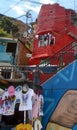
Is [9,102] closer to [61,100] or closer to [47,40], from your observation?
[61,100]

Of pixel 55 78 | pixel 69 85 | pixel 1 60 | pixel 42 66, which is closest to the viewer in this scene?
pixel 69 85

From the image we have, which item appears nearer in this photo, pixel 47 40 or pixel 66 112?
pixel 66 112

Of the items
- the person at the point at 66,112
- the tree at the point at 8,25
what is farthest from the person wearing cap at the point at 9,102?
the tree at the point at 8,25

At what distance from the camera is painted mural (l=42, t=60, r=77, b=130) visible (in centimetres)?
854

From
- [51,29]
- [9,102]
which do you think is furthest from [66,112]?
[51,29]

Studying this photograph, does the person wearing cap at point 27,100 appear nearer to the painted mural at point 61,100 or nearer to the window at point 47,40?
the painted mural at point 61,100

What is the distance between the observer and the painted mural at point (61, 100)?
8539mm

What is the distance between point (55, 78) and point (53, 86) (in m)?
0.25

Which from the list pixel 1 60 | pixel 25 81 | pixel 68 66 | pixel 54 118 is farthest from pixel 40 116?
pixel 1 60

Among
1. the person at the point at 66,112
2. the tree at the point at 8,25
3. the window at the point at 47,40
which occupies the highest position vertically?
the person at the point at 66,112

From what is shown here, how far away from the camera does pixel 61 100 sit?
8930 mm

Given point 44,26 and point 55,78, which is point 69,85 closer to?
point 55,78

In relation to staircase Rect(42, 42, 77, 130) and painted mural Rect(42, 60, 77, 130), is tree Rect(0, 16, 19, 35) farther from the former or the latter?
painted mural Rect(42, 60, 77, 130)

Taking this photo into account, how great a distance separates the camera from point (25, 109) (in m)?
8.73
